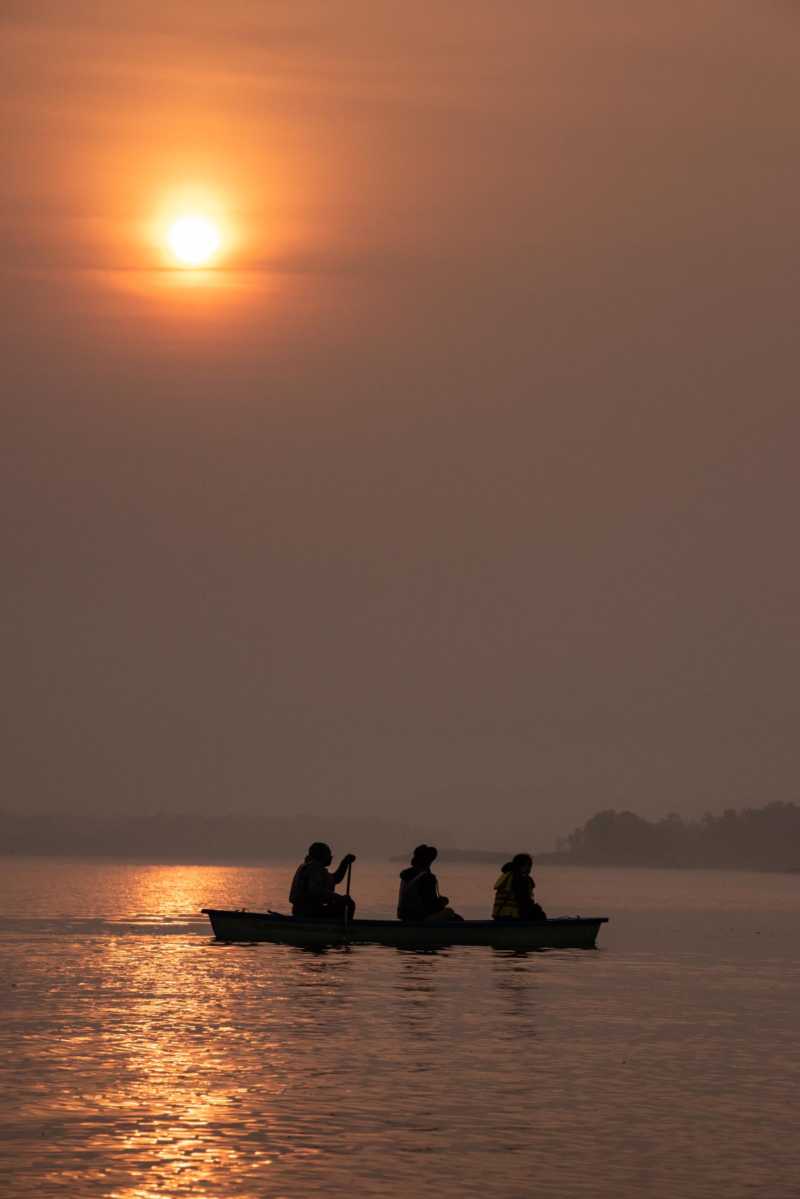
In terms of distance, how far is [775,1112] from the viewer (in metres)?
23.1

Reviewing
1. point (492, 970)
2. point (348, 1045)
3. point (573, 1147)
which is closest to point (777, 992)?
point (492, 970)

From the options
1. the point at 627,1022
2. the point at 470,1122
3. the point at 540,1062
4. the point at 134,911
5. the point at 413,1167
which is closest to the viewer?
the point at 413,1167

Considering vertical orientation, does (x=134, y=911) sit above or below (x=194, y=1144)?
above

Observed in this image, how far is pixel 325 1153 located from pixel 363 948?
108ft

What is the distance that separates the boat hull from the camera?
4616cm

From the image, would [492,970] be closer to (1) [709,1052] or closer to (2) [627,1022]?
(2) [627,1022]

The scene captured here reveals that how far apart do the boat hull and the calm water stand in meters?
0.56

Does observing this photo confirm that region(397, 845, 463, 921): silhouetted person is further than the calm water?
Yes

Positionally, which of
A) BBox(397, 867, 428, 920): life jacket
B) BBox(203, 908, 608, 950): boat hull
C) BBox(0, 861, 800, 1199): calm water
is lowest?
BBox(0, 861, 800, 1199): calm water

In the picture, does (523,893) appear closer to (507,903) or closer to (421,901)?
(507,903)

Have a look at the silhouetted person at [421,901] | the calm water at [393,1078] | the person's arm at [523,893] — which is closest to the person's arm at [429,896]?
the silhouetted person at [421,901]

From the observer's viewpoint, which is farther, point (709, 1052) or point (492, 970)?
point (492, 970)

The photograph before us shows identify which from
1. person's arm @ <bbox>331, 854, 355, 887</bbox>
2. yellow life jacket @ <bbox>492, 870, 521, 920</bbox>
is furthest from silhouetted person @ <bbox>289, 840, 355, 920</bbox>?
yellow life jacket @ <bbox>492, 870, 521, 920</bbox>

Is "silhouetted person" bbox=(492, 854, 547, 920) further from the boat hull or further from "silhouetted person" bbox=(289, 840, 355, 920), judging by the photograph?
"silhouetted person" bbox=(289, 840, 355, 920)
